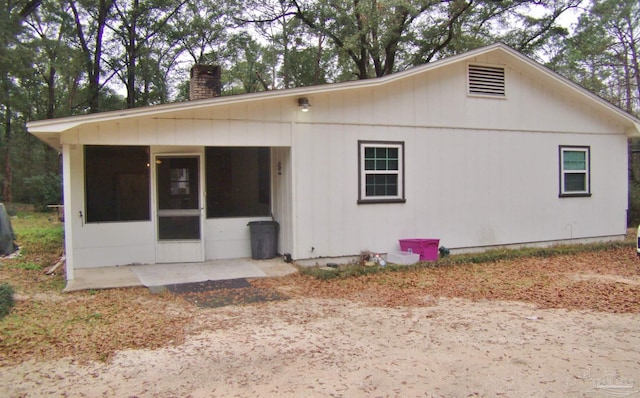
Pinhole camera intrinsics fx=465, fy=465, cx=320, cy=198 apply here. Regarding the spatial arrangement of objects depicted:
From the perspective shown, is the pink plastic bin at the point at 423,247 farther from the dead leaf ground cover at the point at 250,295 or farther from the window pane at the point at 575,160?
the window pane at the point at 575,160

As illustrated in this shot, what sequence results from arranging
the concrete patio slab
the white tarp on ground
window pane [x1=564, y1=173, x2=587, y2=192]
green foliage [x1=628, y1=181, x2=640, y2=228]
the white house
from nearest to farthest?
the concrete patio slab
the white tarp on ground
the white house
window pane [x1=564, y1=173, x2=587, y2=192]
green foliage [x1=628, y1=181, x2=640, y2=228]

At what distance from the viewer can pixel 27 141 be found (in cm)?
2903

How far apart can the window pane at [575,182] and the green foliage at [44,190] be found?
23.1 m

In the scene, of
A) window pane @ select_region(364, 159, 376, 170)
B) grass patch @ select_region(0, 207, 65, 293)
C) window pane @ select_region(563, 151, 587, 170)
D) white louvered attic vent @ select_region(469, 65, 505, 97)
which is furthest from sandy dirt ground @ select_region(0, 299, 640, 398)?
window pane @ select_region(563, 151, 587, 170)

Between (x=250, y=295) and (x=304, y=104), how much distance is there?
12.0 ft

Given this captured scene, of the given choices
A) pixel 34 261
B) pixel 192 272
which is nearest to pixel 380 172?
pixel 192 272

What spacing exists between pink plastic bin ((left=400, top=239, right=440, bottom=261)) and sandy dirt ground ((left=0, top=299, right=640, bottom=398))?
3371 mm

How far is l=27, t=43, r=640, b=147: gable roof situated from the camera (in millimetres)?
6969

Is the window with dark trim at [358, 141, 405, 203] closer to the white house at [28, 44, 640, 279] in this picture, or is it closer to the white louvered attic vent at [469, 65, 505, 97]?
the white house at [28, 44, 640, 279]

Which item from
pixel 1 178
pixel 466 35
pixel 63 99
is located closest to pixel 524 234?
pixel 466 35

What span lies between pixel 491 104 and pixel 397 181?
9.94ft

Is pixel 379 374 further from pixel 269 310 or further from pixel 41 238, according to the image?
pixel 41 238

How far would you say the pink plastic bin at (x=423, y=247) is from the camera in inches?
367

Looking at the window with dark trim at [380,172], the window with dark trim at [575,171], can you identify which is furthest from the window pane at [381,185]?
the window with dark trim at [575,171]
